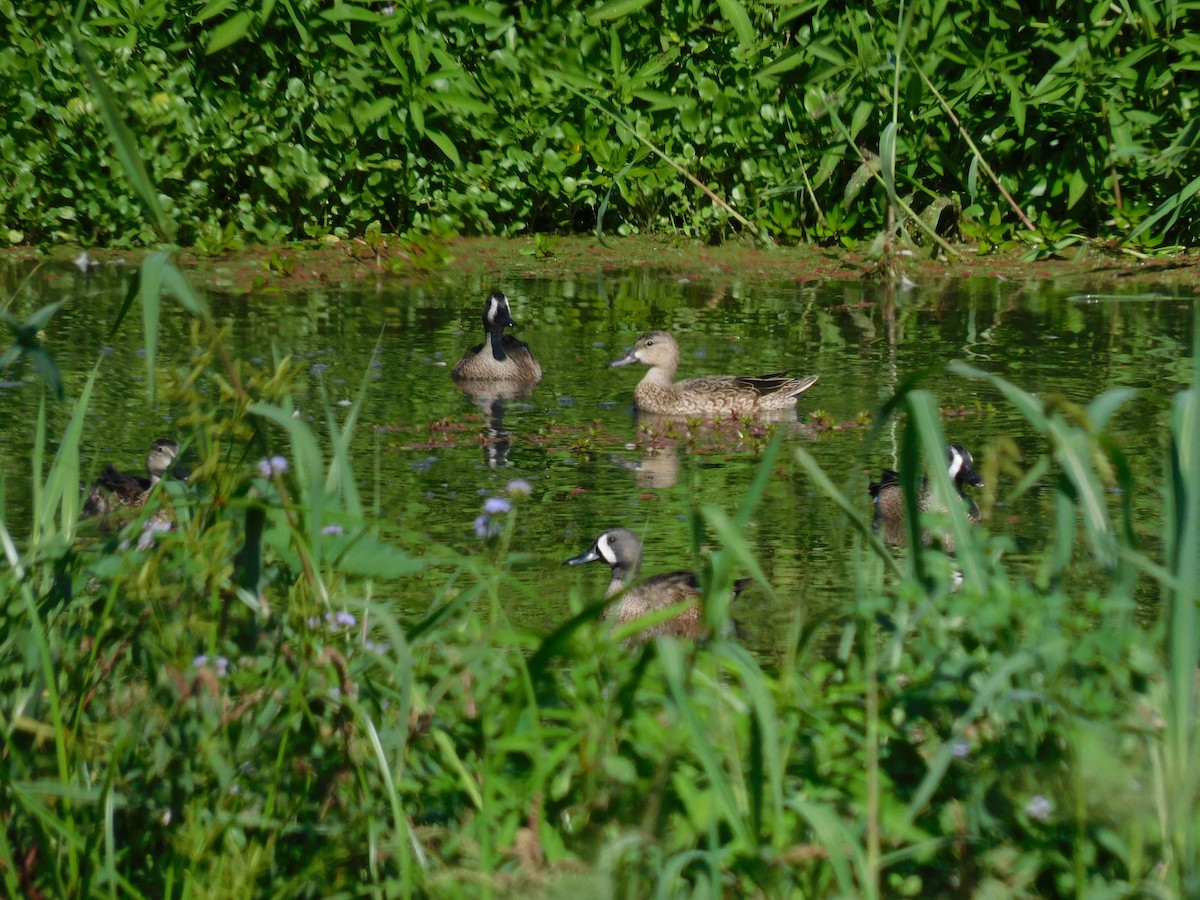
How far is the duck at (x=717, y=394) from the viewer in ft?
26.4

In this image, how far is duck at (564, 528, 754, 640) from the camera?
17.5 feet

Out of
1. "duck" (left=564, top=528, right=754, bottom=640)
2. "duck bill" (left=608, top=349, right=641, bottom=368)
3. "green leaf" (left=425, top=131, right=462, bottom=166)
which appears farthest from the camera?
"green leaf" (left=425, top=131, right=462, bottom=166)

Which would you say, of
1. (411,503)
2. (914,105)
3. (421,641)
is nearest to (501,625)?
(421,641)

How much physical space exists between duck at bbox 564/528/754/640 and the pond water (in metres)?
0.09

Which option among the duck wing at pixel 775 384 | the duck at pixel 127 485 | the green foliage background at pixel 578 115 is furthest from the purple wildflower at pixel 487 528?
the green foliage background at pixel 578 115

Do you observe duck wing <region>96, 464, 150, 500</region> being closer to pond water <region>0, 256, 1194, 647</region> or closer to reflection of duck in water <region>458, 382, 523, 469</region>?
pond water <region>0, 256, 1194, 647</region>

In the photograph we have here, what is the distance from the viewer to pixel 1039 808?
254cm

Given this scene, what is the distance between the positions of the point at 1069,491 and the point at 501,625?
1.34m

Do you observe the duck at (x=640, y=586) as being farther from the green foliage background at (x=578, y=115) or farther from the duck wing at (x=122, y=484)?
the green foliage background at (x=578, y=115)

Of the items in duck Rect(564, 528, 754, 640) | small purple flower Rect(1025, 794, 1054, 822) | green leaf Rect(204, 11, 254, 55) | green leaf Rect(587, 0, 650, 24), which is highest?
green leaf Rect(587, 0, 650, 24)

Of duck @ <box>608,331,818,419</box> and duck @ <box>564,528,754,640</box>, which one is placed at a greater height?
duck @ <box>608,331,818,419</box>

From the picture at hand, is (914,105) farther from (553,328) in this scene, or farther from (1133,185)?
(553,328)

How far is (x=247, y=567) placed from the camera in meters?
2.85

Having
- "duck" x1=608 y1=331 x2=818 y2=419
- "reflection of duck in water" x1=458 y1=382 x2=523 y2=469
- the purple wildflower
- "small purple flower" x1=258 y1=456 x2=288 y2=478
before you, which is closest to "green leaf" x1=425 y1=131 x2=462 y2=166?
"reflection of duck in water" x1=458 y1=382 x2=523 y2=469
